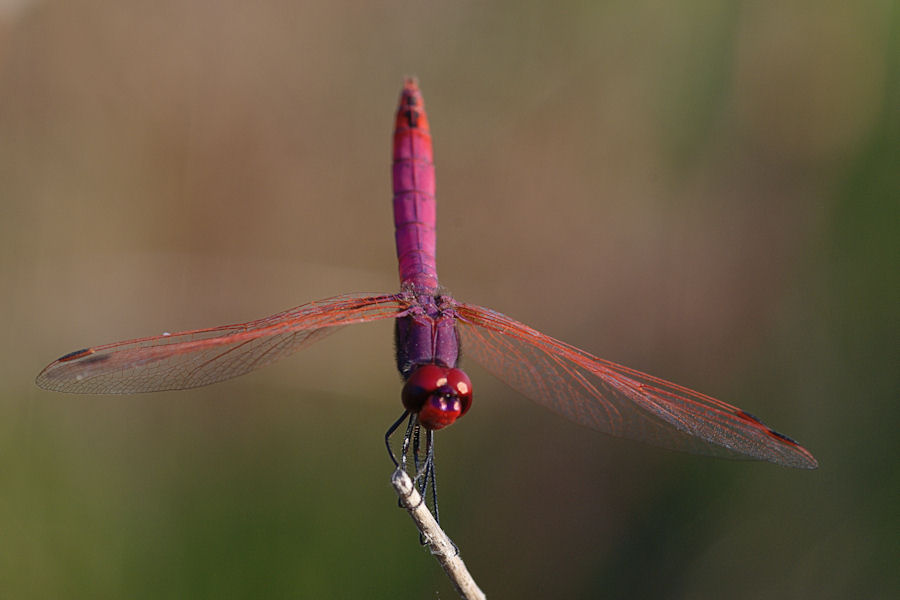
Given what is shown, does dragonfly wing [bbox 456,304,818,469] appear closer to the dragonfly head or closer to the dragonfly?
the dragonfly

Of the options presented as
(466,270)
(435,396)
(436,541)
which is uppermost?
(435,396)

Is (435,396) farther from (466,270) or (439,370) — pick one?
(466,270)

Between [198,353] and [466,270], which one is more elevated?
[198,353]

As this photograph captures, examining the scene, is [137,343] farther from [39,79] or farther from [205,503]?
[39,79]

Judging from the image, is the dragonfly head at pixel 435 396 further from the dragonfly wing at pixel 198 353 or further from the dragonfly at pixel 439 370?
the dragonfly wing at pixel 198 353

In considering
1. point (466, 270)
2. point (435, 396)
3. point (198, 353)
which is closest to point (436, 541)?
point (435, 396)

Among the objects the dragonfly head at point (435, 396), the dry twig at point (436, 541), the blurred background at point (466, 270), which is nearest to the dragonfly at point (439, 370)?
the dragonfly head at point (435, 396)

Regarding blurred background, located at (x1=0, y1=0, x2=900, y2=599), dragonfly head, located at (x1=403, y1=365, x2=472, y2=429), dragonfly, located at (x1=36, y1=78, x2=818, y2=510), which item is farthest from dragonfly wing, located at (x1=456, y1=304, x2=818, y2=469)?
blurred background, located at (x1=0, y1=0, x2=900, y2=599)
